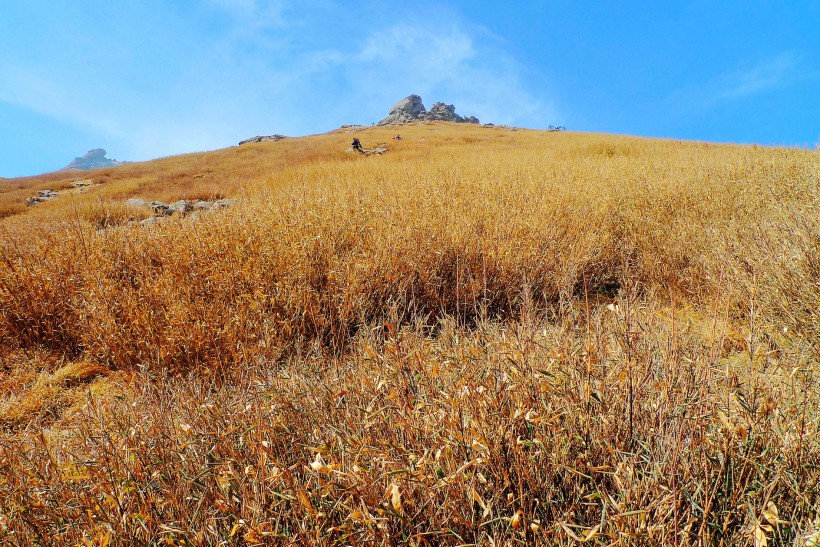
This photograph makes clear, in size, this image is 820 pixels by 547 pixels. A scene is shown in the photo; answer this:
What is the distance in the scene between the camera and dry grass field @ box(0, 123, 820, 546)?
45.8 inches

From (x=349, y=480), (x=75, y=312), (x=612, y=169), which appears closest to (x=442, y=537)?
(x=349, y=480)

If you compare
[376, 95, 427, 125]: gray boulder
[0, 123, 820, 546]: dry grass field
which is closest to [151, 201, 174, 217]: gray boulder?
[0, 123, 820, 546]: dry grass field

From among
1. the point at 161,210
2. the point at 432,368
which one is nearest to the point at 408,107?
the point at 161,210

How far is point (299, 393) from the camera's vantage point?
1782 mm

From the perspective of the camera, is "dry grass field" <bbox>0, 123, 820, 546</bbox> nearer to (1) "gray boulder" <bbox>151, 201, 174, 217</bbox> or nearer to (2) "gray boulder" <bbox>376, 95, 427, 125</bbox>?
(1) "gray boulder" <bbox>151, 201, 174, 217</bbox>

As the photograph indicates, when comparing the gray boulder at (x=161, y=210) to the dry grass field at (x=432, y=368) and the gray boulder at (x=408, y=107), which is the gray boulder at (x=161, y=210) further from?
the gray boulder at (x=408, y=107)

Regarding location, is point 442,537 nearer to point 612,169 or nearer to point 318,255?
point 318,255

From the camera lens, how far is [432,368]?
1420mm

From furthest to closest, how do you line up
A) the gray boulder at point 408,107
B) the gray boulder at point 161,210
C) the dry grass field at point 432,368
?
the gray boulder at point 408,107 < the gray boulder at point 161,210 < the dry grass field at point 432,368

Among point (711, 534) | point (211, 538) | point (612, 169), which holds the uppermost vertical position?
point (612, 169)

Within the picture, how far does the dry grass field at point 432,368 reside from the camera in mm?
1162

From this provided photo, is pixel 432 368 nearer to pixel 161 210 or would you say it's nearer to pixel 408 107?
pixel 161 210

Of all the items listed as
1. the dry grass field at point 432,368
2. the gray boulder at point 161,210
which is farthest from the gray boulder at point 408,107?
the dry grass field at point 432,368

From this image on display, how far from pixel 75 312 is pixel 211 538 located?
3.14 m
